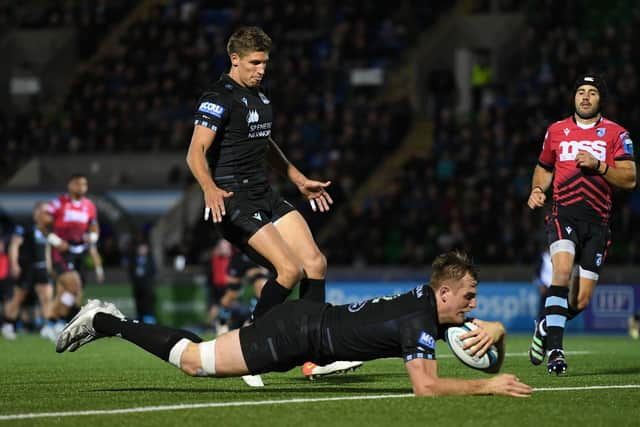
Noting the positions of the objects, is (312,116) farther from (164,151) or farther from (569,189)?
(569,189)

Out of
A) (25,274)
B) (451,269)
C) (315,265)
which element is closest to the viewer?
(451,269)

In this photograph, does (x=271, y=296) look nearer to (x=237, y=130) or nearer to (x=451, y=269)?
(x=237, y=130)

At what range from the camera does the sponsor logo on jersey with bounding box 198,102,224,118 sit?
9047 millimetres

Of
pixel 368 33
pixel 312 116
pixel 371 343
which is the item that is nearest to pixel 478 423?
pixel 371 343

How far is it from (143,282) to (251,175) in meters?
15.9

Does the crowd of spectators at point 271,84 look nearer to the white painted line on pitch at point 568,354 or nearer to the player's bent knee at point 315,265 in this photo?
the white painted line on pitch at point 568,354

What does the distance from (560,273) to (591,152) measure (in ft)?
3.41

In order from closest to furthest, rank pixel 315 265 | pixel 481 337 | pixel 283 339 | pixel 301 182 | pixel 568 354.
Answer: pixel 481 337, pixel 283 339, pixel 315 265, pixel 301 182, pixel 568 354

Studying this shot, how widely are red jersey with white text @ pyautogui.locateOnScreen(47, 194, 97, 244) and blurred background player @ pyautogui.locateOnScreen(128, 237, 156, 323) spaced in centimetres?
665

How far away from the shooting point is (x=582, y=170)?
10375 millimetres

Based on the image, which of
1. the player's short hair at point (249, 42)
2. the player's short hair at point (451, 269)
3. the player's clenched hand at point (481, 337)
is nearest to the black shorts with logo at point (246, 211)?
the player's short hair at point (249, 42)

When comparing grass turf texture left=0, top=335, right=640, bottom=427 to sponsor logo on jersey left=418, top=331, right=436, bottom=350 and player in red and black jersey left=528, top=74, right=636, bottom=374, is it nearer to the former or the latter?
sponsor logo on jersey left=418, top=331, right=436, bottom=350

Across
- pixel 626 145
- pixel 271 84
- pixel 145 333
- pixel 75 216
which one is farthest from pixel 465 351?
pixel 271 84

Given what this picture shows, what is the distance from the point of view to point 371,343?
7508 millimetres
